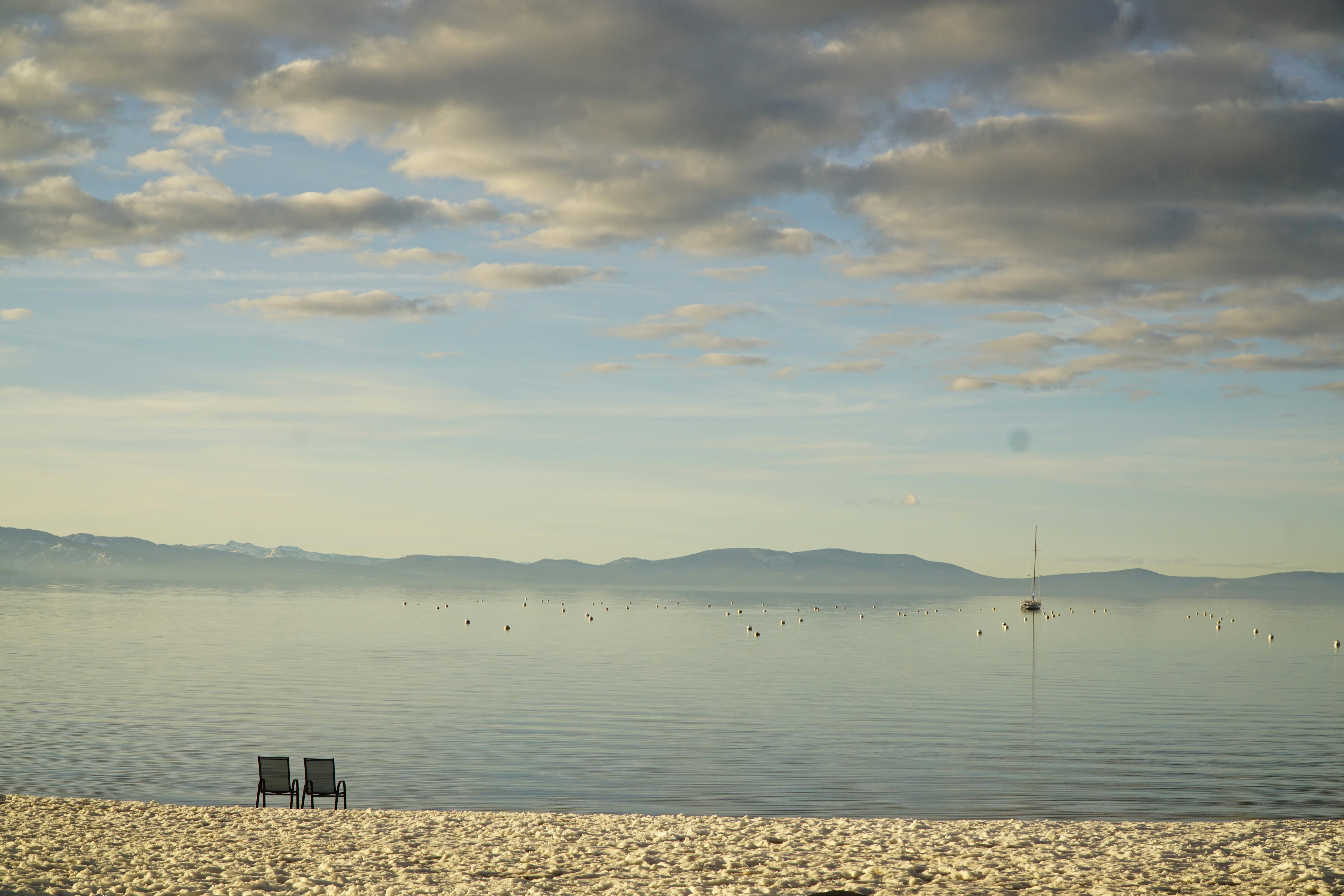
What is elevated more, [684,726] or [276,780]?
[276,780]

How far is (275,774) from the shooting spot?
22.1 meters

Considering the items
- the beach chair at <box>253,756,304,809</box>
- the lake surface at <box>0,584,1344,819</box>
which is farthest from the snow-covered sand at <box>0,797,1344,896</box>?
the lake surface at <box>0,584,1344,819</box>

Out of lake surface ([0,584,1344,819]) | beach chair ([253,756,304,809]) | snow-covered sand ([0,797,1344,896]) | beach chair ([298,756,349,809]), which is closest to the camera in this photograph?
snow-covered sand ([0,797,1344,896])

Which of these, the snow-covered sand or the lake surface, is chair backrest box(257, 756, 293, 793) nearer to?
the snow-covered sand

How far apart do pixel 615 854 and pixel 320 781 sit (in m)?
8.13

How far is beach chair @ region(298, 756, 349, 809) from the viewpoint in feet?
70.9

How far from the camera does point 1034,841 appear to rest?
18219 millimetres

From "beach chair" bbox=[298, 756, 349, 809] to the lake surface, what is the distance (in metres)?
3.10

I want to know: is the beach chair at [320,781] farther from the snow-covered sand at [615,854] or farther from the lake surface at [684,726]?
→ the lake surface at [684,726]

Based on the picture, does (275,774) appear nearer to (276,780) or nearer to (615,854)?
(276,780)

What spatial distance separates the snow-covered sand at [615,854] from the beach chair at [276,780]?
0.70m

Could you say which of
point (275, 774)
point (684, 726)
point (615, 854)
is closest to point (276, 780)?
point (275, 774)

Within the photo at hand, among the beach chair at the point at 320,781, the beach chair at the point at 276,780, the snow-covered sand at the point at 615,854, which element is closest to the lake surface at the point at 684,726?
the beach chair at the point at 276,780

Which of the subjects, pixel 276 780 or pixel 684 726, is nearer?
pixel 276 780
